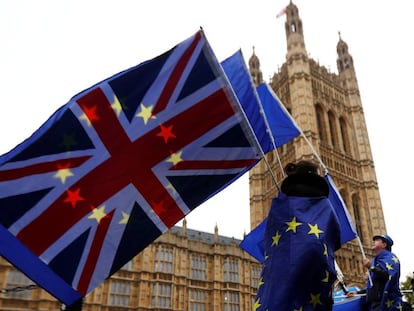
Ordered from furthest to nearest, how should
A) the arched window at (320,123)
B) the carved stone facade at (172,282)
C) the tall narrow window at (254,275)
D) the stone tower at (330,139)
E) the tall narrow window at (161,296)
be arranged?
the arched window at (320,123) < the stone tower at (330,139) < the tall narrow window at (254,275) < the tall narrow window at (161,296) < the carved stone facade at (172,282)

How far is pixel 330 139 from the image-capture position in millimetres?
39969

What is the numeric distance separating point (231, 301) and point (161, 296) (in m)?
6.00

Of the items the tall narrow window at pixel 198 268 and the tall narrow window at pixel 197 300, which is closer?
the tall narrow window at pixel 197 300

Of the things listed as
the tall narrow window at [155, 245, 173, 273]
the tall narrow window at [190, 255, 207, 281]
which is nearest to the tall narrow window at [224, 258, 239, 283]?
the tall narrow window at [190, 255, 207, 281]

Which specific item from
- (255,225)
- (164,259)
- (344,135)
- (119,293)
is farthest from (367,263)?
(344,135)

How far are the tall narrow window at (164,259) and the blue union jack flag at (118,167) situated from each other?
24.2 metres

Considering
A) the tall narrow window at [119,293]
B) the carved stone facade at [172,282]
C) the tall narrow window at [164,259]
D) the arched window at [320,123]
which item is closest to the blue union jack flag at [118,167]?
the carved stone facade at [172,282]

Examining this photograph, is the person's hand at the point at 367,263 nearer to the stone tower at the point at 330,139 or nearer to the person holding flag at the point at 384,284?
the person holding flag at the point at 384,284

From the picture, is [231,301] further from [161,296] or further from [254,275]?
[161,296]

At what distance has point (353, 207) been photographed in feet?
124

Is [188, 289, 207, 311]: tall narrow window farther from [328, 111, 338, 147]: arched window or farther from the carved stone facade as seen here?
[328, 111, 338, 147]: arched window

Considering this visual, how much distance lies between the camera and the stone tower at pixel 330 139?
119 ft

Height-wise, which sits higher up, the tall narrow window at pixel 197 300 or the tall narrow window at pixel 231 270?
the tall narrow window at pixel 231 270

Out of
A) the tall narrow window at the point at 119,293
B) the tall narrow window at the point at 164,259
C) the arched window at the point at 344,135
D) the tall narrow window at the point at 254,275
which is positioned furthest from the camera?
the arched window at the point at 344,135
